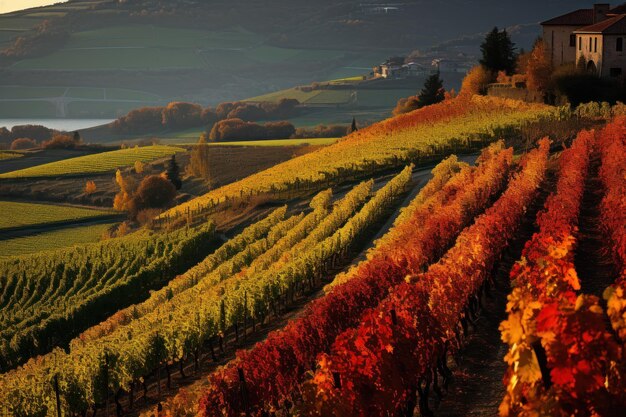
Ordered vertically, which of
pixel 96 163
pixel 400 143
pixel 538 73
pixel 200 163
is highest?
pixel 538 73

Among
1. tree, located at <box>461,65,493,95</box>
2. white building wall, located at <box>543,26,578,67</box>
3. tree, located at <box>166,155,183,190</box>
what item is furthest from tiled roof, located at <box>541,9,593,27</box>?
tree, located at <box>166,155,183,190</box>

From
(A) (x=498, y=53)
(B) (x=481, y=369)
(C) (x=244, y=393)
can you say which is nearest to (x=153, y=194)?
(A) (x=498, y=53)

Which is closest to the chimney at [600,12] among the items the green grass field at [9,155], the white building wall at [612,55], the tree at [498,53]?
the white building wall at [612,55]

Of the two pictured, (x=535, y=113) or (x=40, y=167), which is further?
(x=40, y=167)

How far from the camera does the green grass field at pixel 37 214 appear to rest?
90938 millimetres

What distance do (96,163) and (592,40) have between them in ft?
240

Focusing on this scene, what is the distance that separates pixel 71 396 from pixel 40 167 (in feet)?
330

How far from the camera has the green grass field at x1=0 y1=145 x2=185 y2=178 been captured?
387 ft

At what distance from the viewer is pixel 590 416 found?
12992 millimetres

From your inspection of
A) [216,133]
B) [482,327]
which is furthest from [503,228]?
[216,133]

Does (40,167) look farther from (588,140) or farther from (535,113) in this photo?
(588,140)

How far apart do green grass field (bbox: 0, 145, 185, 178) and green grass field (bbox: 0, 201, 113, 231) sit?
16.2 metres

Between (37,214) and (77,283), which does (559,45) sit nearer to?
Result: (77,283)

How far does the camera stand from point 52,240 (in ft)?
268
